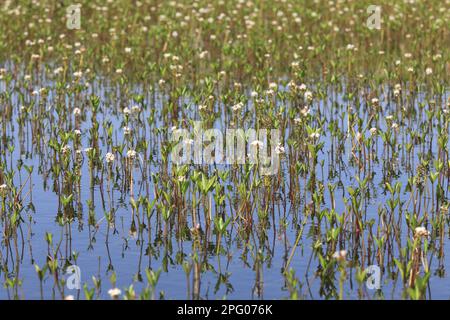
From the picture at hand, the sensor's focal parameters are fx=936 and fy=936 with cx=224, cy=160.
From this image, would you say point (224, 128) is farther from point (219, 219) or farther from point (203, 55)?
point (219, 219)

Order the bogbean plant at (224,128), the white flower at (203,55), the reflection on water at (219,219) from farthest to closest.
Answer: the white flower at (203,55), the bogbean plant at (224,128), the reflection on water at (219,219)

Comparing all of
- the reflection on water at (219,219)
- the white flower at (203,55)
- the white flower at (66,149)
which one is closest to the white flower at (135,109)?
the reflection on water at (219,219)

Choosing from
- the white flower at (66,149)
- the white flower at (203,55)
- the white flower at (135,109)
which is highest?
the white flower at (203,55)

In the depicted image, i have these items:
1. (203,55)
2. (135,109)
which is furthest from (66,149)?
(203,55)

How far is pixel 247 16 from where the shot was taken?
2147 centimetres

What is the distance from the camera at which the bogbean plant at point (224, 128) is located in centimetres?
843

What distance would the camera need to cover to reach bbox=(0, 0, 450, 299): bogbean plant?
8.43 meters

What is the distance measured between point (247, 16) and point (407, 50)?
391 cm

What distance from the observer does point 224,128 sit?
13.6 metres

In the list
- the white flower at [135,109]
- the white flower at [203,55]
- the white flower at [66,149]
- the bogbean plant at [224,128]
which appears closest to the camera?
the bogbean plant at [224,128]

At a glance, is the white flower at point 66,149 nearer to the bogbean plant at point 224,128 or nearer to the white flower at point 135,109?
the bogbean plant at point 224,128

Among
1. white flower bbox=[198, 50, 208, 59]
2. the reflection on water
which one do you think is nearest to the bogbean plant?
the reflection on water
